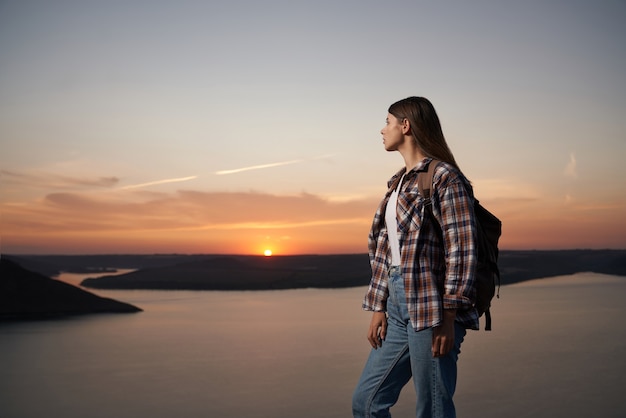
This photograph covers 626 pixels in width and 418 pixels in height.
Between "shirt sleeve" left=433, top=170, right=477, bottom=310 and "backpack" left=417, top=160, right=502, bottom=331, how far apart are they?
5 cm

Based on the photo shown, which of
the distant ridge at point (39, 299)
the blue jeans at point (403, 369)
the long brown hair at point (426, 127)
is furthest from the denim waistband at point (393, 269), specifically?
the distant ridge at point (39, 299)

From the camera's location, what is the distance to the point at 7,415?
4754 mm

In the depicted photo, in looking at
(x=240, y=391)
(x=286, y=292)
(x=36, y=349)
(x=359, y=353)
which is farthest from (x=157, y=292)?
(x=240, y=391)

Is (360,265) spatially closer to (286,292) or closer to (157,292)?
(286,292)

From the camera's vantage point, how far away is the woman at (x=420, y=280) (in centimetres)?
227

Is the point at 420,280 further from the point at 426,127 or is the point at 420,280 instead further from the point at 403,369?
the point at 426,127

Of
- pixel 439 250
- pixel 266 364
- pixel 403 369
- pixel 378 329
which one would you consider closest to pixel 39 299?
pixel 266 364

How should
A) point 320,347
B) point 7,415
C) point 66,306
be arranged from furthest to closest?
point 66,306 → point 320,347 → point 7,415

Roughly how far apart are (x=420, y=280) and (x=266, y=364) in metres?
4.38

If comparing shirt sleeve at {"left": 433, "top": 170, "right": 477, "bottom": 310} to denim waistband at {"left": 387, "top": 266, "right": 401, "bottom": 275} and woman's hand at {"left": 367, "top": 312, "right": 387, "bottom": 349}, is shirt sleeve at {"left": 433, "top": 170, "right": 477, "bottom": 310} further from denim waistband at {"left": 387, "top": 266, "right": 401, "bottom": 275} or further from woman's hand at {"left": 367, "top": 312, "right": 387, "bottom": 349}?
woman's hand at {"left": 367, "top": 312, "right": 387, "bottom": 349}

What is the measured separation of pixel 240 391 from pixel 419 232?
3311mm

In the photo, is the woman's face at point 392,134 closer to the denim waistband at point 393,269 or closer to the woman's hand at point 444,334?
the denim waistband at point 393,269

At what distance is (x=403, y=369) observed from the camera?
7.98 feet

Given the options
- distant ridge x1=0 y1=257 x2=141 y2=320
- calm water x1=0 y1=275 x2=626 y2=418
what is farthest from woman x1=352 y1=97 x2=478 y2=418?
distant ridge x1=0 y1=257 x2=141 y2=320
